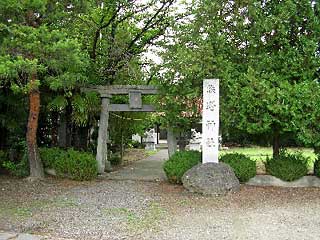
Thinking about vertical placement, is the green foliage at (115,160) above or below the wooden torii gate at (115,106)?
below

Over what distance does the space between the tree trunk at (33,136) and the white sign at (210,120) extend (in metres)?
4.13

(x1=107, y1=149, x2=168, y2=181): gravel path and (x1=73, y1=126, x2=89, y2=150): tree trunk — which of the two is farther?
(x1=73, y1=126, x2=89, y2=150): tree trunk

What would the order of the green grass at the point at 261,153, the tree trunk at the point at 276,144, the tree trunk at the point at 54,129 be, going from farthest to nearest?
the green grass at the point at 261,153, the tree trunk at the point at 54,129, the tree trunk at the point at 276,144

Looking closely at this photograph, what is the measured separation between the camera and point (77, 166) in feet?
34.5

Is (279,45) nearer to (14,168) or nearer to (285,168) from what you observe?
(285,168)

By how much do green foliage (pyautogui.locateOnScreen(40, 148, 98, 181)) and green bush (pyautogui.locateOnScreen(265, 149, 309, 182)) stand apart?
4.47 metres

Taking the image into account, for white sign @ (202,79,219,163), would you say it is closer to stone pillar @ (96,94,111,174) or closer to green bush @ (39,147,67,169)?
stone pillar @ (96,94,111,174)

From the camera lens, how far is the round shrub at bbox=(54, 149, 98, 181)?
10508 mm

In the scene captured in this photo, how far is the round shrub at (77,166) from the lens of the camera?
10.5 meters

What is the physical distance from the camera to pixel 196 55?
9344mm

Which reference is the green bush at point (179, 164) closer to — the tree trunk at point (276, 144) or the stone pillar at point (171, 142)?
the stone pillar at point (171, 142)

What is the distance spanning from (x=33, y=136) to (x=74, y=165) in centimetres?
126

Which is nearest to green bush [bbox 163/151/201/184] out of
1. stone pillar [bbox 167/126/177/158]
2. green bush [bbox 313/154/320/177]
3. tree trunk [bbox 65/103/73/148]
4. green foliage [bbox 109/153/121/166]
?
stone pillar [bbox 167/126/177/158]

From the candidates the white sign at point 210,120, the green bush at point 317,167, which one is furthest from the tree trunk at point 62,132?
the green bush at point 317,167
